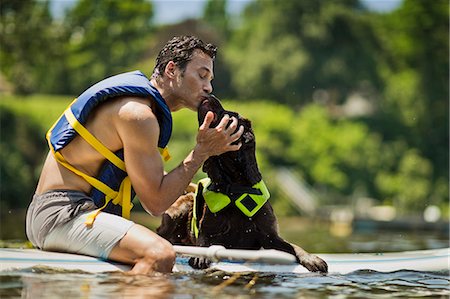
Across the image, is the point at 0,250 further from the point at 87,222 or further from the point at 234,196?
the point at 234,196

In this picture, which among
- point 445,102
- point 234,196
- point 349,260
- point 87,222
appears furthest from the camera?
point 445,102

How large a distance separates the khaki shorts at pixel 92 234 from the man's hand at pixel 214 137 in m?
0.64

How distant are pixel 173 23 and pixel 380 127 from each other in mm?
14109

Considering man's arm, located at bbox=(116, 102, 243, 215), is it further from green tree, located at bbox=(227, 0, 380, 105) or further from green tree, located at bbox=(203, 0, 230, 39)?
green tree, located at bbox=(203, 0, 230, 39)

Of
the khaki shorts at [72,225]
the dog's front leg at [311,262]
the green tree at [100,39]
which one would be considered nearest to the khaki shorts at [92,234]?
the khaki shorts at [72,225]

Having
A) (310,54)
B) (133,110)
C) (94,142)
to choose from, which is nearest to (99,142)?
(94,142)

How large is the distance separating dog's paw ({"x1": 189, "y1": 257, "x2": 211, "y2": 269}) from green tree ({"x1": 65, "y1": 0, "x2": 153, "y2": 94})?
28.0 meters

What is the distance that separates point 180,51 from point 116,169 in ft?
2.92

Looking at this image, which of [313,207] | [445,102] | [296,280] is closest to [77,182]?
[296,280]

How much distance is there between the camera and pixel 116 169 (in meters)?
5.50

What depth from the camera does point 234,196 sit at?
5820 millimetres

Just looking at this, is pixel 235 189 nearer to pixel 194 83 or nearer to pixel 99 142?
pixel 194 83

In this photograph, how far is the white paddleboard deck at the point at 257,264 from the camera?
535 centimetres

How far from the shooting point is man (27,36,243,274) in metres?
5.29
